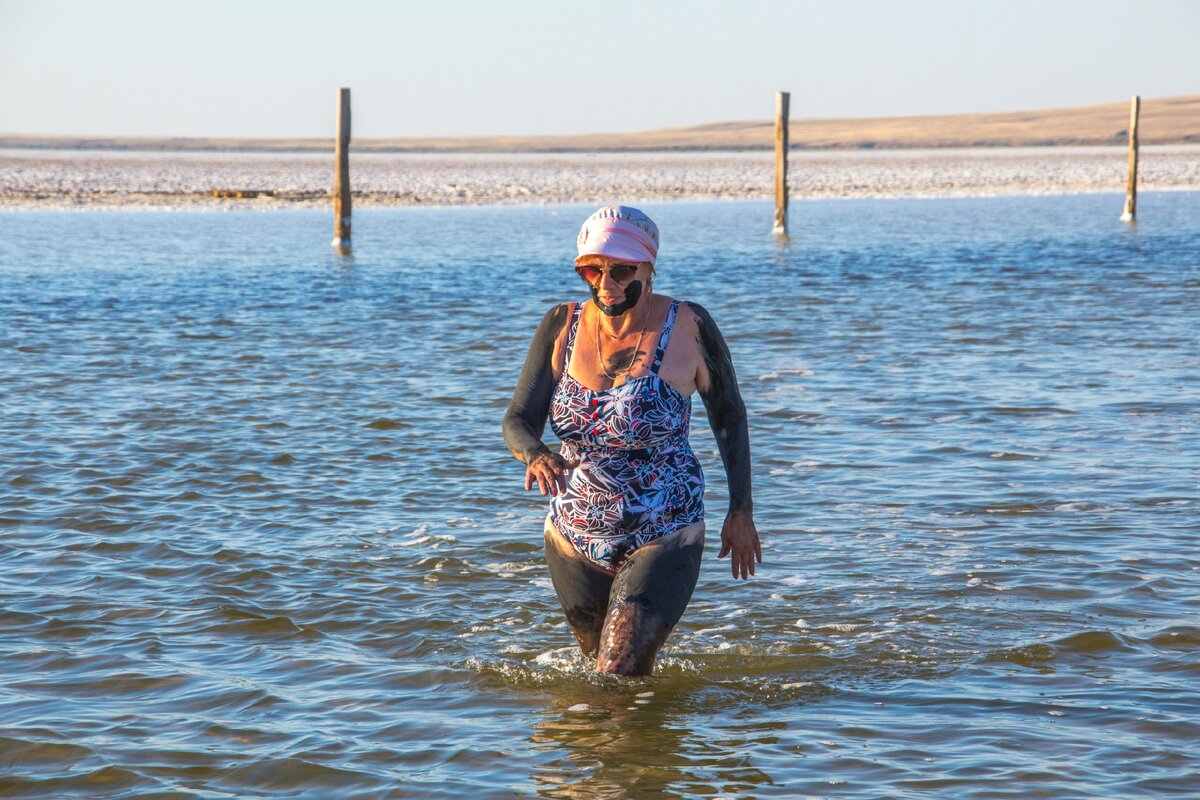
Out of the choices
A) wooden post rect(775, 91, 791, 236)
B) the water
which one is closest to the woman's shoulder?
the water

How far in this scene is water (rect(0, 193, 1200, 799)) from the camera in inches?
208

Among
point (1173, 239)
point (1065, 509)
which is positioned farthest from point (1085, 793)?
point (1173, 239)

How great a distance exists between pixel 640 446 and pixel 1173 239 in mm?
29432

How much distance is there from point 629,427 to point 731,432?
429 mm

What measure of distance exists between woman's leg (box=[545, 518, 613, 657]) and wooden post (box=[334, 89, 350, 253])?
25.4 metres

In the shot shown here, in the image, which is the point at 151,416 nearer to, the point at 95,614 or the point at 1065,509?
the point at 95,614

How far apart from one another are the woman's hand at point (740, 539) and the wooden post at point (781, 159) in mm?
28369

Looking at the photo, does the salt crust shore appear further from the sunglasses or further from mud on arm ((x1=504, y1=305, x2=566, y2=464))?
the sunglasses

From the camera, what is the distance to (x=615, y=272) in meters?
5.04

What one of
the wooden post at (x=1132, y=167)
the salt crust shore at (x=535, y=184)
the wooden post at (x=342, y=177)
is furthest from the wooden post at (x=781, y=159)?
the salt crust shore at (x=535, y=184)

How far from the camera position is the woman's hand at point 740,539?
5371 millimetres

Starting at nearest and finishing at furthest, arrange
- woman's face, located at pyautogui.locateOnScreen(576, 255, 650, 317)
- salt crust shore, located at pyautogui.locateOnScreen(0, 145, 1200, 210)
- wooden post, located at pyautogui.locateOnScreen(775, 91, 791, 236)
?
woman's face, located at pyautogui.locateOnScreen(576, 255, 650, 317) → wooden post, located at pyautogui.locateOnScreen(775, 91, 791, 236) → salt crust shore, located at pyautogui.locateOnScreen(0, 145, 1200, 210)

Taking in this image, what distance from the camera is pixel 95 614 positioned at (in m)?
7.00

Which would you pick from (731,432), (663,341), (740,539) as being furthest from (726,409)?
(740,539)
